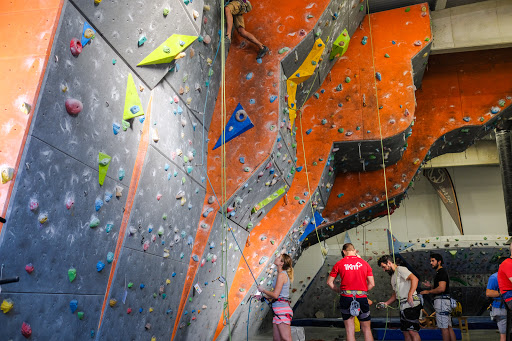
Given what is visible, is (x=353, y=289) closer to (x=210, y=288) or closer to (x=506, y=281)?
(x=506, y=281)

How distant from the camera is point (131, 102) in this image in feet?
9.29

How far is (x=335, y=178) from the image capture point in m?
8.27

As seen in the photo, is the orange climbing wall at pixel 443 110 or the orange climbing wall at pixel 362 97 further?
the orange climbing wall at pixel 443 110

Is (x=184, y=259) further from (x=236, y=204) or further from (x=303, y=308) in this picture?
(x=303, y=308)

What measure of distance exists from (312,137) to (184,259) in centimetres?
335

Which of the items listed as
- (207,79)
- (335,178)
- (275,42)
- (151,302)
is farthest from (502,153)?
(151,302)

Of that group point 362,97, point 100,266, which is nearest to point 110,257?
point 100,266

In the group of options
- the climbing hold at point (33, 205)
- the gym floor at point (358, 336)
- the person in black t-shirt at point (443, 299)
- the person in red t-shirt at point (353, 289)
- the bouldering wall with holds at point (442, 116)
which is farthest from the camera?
the bouldering wall with holds at point (442, 116)

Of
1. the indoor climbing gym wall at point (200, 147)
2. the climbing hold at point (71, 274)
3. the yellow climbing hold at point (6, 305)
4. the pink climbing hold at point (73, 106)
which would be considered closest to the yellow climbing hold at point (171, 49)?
the indoor climbing gym wall at point (200, 147)

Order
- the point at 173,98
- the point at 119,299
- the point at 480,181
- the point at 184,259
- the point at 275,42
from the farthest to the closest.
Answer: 1. the point at 480,181
2. the point at 275,42
3. the point at 184,259
4. the point at 173,98
5. the point at 119,299

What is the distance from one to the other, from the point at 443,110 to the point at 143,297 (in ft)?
21.8

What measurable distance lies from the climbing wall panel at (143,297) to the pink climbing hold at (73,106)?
1007 mm

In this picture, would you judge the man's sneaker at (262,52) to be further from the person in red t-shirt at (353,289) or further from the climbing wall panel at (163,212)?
the person in red t-shirt at (353,289)

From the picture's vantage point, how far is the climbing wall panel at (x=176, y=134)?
10.4 ft
